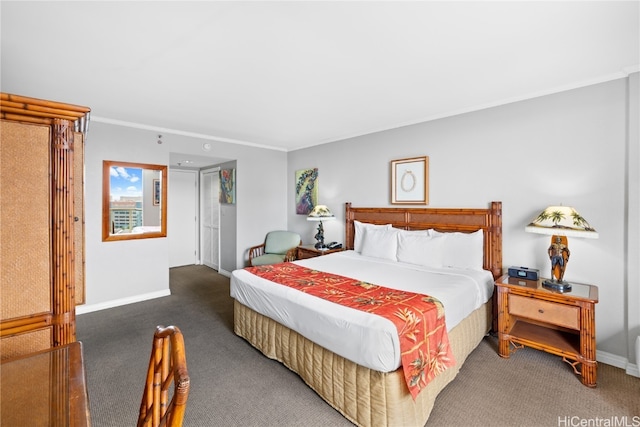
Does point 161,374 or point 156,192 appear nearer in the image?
point 161,374

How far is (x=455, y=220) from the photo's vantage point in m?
3.46

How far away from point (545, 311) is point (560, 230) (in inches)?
27.5

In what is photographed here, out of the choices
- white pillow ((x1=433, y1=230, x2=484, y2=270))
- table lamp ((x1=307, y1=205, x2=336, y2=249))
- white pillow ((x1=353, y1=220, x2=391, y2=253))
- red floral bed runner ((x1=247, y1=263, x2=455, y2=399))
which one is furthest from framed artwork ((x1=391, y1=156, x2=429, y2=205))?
red floral bed runner ((x1=247, y1=263, x2=455, y2=399))

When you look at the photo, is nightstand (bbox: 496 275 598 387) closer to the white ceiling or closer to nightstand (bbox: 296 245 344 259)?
the white ceiling

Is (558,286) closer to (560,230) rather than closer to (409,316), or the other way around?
(560,230)

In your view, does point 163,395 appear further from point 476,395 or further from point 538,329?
point 538,329

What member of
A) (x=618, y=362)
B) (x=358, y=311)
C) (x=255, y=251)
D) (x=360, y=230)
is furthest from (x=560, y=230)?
(x=255, y=251)

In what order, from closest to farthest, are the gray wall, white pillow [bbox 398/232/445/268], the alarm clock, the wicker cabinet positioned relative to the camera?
the wicker cabinet, the gray wall, the alarm clock, white pillow [bbox 398/232/445/268]

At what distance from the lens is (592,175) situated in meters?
2.60

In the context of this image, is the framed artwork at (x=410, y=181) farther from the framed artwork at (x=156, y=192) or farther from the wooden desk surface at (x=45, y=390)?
the wooden desk surface at (x=45, y=390)

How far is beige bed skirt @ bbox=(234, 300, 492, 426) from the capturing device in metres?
1.74

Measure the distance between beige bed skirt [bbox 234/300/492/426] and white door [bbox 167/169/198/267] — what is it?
13.8 ft

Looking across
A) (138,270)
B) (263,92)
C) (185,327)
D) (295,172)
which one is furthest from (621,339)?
(138,270)

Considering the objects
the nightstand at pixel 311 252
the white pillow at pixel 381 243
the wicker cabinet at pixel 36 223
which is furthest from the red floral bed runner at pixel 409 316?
the nightstand at pixel 311 252
